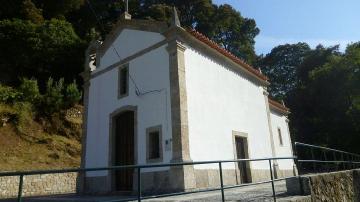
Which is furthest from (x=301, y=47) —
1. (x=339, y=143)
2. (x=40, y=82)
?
(x=40, y=82)

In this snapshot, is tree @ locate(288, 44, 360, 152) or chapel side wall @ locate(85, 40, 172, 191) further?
tree @ locate(288, 44, 360, 152)

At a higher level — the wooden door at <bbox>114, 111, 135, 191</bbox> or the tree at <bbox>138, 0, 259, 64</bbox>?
the tree at <bbox>138, 0, 259, 64</bbox>

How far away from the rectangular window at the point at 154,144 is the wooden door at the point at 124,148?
1.03 meters

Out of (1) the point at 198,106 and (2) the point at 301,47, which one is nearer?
(1) the point at 198,106

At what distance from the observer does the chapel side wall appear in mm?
11109

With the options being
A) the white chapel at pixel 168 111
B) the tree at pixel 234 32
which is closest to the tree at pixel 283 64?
the tree at pixel 234 32

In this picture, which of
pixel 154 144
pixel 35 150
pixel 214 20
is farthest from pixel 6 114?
pixel 214 20

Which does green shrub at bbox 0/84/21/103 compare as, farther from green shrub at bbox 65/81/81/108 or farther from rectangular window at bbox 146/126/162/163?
rectangular window at bbox 146/126/162/163

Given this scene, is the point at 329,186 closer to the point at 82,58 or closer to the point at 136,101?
the point at 136,101

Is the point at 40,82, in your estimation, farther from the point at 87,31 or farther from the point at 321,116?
the point at 321,116

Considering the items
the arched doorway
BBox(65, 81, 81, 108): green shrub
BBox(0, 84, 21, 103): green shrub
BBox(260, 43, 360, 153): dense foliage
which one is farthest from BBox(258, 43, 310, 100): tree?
the arched doorway

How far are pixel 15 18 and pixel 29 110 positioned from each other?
868 centimetres

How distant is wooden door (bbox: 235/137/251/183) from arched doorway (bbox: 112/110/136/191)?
4291mm

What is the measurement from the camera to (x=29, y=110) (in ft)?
70.5
